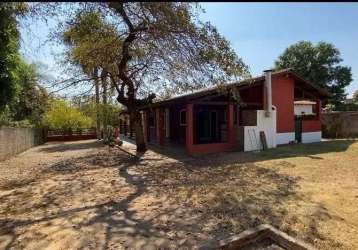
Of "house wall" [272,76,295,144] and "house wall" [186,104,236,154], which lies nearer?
"house wall" [186,104,236,154]

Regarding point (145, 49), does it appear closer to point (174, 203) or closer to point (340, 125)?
point (174, 203)

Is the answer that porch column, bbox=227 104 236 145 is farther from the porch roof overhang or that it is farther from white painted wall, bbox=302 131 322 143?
white painted wall, bbox=302 131 322 143

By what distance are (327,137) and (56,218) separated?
71.2ft

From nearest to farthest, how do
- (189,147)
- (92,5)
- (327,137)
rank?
(92,5) → (189,147) → (327,137)

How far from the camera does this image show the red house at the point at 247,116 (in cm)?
1575

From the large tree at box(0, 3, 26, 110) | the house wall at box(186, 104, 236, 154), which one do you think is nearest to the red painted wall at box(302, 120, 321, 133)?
the house wall at box(186, 104, 236, 154)

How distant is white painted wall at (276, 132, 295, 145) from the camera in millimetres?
18312

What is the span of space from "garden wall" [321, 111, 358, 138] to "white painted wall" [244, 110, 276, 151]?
28.0 ft

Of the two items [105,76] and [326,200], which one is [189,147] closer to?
[105,76]

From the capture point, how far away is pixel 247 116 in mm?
17594

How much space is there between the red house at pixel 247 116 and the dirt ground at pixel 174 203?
11.1 ft

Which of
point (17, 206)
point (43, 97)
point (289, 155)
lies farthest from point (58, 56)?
point (289, 155)

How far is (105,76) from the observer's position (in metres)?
16.6

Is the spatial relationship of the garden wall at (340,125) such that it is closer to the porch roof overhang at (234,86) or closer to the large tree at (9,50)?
the porch roof overhang at (234,86)
